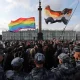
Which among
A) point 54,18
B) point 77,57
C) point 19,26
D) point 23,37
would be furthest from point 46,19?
point 23,37

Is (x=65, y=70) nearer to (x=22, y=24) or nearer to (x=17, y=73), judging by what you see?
(x=17, y=73)

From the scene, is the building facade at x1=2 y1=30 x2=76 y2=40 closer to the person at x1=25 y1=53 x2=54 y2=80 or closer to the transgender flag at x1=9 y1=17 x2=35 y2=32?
the transgender flag at x1=9 y1=17 x2=35 y2=32

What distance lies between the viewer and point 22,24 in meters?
29.4

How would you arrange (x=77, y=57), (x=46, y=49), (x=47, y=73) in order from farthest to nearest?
(x=46, y=49), (x=77, y=57), (x=47, y=73)

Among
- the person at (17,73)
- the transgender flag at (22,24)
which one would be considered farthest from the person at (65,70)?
the transgender flag at (22,24)

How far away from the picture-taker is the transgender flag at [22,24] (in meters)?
29.1

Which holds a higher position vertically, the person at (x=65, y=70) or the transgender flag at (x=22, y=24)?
the transgender flag at (x=22, y=24)

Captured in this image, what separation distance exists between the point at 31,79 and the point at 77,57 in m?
1.40

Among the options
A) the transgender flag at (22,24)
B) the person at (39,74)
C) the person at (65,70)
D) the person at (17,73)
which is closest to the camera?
the person at (39,74)

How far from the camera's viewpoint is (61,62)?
14.7 feet

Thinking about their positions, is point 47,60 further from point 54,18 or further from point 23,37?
point 23,37

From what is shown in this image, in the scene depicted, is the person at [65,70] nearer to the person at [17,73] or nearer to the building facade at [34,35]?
the person at [17,73]

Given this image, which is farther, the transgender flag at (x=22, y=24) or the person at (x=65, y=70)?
the transgender flag at (x=22, y=24)

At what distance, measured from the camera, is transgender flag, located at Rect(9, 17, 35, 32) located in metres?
29.1
